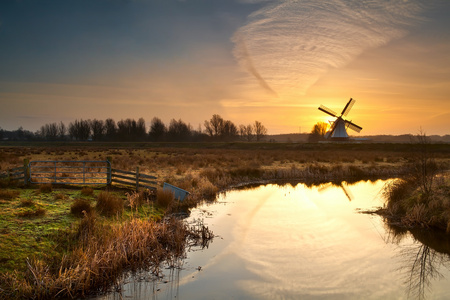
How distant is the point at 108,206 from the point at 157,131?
12305cm

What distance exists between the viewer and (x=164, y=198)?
1683 cm

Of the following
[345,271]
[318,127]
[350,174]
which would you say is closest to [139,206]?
[345,271]

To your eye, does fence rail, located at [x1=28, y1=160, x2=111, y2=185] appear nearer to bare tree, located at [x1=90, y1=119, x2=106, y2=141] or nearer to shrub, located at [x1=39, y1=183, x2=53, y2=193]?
shrub, located at [x1=39, y1=183, x2=53, y2=193]

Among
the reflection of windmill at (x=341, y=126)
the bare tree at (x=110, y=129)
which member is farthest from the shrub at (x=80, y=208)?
the bare tree at (x=110, y=129)

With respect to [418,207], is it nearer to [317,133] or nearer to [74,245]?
[74,245]

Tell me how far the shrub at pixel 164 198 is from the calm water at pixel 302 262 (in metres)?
1.46

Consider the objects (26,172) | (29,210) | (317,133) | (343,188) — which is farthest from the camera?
(317,133)

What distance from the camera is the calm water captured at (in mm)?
9000

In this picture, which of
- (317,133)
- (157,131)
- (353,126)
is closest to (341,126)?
(353,126)

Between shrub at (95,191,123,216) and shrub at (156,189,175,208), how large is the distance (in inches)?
107

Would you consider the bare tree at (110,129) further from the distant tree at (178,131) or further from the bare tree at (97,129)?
the distant tree at (178,131)

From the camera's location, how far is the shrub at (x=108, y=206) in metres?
13.6

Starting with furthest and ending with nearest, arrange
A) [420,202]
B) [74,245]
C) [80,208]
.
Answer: [420,202], [80,208], [74,245]

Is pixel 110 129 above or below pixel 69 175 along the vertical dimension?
above
